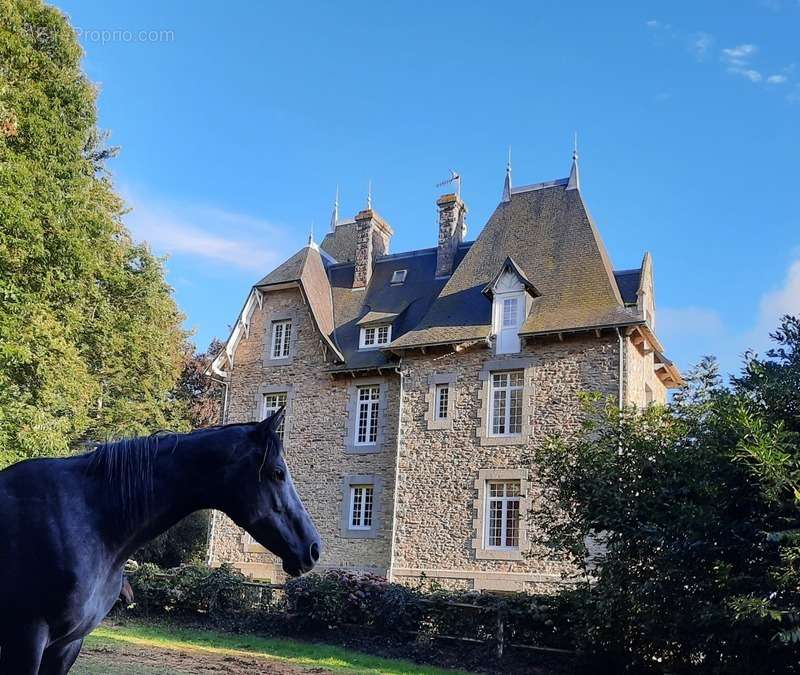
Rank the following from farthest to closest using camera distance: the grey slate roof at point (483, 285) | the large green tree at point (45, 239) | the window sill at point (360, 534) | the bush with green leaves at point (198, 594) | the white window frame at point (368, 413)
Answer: the white window frame at point (368, 413), the window sill at point (360, 534), the grey slate roof at point (483, 285), the large green tree at point (45, 239), the bush with green leaves at point (198, 594)

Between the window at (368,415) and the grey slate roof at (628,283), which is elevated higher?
the grey slate roof at (628,283)

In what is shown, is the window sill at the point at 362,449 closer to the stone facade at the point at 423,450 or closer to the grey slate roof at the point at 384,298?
the stone facade at the point at 423,450

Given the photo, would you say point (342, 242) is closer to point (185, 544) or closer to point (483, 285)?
point (483, 285)

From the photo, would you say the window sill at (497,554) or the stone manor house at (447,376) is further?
the stone manor house at (447,376)

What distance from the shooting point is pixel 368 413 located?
74.9 ft

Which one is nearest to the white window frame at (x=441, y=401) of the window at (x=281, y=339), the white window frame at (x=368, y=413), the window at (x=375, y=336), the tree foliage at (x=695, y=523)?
the white window frame at (x=368, y=413)

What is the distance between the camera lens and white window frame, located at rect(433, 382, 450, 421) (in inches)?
840

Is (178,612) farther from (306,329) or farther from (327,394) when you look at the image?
(306,329)

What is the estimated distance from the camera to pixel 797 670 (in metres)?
8.20

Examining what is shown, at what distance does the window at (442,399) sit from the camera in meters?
21.4

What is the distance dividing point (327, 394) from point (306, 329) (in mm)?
2329

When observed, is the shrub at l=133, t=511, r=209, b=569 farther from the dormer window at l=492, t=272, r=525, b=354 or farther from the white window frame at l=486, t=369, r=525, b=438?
the dormer window at l=492, t=272, r=525, b=354

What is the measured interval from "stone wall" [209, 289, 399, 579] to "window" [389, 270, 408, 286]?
126 inches

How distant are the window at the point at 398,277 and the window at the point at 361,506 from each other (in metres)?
7.00
